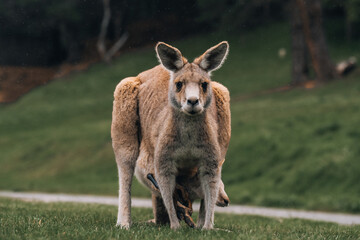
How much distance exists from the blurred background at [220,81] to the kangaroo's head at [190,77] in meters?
7.93

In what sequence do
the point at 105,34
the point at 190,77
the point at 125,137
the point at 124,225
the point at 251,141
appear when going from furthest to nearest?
the point at 105,34
the point at 251,141
the point at 125,137
the point at 124,225
the point at 190,77

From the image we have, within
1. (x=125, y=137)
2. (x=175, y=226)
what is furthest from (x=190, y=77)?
(x=175, y=226)

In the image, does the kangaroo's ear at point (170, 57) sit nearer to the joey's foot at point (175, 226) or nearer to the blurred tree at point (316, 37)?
the joey's foot at point (175, 226)

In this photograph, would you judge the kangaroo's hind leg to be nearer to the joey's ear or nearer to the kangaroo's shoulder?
the kangaroo's shoulder

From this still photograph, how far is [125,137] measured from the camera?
7441 mm

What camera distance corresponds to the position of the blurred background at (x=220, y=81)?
15.9 m

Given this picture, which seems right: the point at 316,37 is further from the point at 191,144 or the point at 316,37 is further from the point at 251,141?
the point at 191,144

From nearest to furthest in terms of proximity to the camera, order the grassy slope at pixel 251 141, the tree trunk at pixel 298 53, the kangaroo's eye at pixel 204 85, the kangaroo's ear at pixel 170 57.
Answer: the kangaroo's eye at pixel 204 85, the kangaroo's ear at pixel 170 57, the grassy slope at pixel 251 141, the tree trunk at pixel 298 53

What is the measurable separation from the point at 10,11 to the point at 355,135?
3113 cm

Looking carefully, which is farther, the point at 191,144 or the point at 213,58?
the point at 213,58

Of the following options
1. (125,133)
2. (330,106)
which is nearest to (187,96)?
(125,133)

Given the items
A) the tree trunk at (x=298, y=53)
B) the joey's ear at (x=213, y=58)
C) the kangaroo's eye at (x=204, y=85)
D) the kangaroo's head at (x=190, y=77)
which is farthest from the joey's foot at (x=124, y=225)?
the tree trunk at (x=298, y=53)

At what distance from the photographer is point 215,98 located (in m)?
7.20

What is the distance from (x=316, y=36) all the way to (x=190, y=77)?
2100cm
